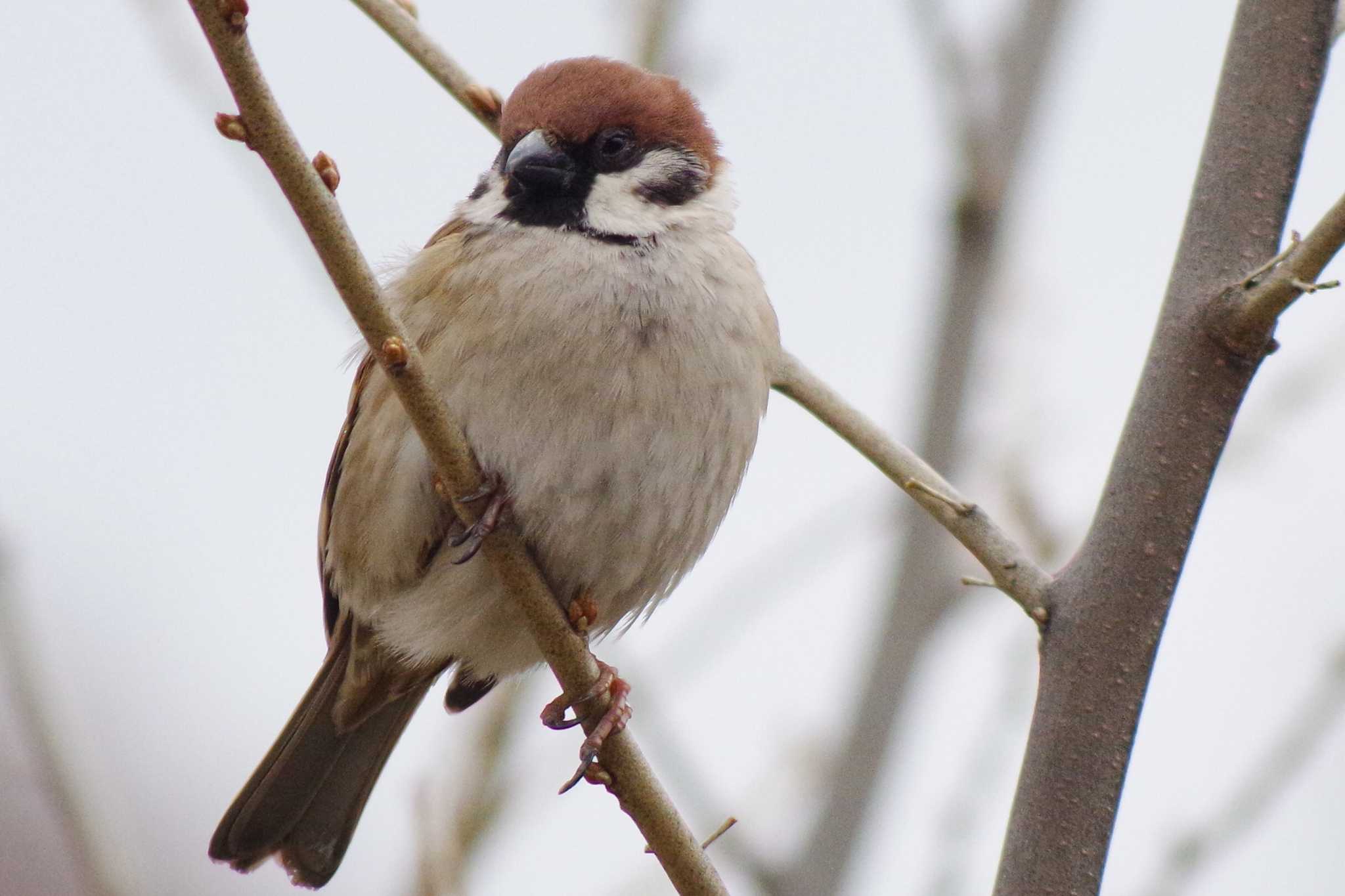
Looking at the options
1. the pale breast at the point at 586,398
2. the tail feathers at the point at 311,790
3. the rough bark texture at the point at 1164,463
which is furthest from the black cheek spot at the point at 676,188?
the rough bark texture at the point at 1164,463

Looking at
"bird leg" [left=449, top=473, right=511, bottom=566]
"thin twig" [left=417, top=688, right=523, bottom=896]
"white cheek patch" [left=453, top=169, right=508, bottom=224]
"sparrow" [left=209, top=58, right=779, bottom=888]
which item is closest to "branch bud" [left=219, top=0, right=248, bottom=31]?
"bird leg" [left=449, top=473, right=511, bottom=566]

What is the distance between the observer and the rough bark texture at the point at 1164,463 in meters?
1.93

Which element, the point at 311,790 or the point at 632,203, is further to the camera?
the point at 311,790

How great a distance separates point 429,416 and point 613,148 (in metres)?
1.22

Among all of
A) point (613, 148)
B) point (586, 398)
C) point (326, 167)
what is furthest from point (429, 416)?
point (613, 148)

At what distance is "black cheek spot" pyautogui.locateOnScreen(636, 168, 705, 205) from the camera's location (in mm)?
3105

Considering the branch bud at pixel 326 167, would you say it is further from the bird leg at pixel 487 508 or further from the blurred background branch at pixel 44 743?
the blurred background branch at pixel 44 743

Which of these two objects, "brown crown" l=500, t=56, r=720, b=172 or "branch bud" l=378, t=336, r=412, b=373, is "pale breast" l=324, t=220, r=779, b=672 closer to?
"brown crown" l=500, t=56, r=720, b=172

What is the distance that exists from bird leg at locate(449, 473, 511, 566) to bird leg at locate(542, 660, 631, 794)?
0.29 m

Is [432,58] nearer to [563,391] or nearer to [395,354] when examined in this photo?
[563,391]

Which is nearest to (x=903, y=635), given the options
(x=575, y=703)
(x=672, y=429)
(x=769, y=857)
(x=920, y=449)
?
(x=920, y=449)

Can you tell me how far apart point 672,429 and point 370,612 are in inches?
32.3

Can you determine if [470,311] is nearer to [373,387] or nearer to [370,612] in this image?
[373,387]

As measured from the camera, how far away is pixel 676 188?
3.19m
